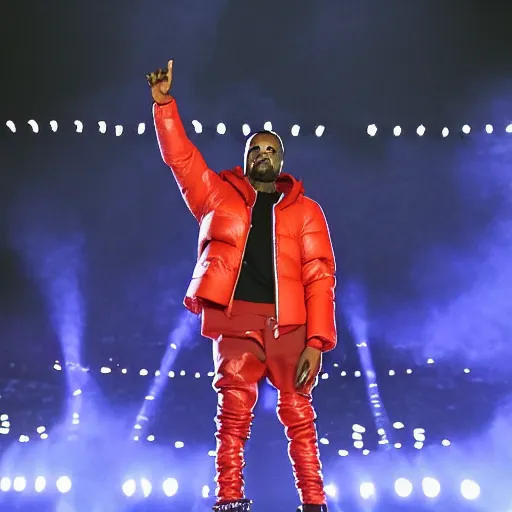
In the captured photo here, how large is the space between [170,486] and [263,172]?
1266 mm

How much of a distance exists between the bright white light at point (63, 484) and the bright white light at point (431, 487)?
1325 millimetres

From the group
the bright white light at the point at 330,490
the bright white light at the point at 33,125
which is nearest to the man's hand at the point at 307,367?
the bright white light at the point at 330,490

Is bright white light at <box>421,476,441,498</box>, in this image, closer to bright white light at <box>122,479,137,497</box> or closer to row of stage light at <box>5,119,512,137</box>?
bright white light at <box>122,479,137,497</box>

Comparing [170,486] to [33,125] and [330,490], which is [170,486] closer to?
[330,490]

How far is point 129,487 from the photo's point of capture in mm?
2301

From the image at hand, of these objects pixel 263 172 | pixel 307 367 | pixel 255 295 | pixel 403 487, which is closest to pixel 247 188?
pixel 263 172

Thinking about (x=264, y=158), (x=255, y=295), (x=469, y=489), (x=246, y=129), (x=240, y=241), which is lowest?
(x=469, y=489)

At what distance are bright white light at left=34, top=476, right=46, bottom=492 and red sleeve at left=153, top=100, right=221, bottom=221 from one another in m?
1.28

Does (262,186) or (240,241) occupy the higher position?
(262,186)

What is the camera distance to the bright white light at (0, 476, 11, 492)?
2.33m

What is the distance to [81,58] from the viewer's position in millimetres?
2906

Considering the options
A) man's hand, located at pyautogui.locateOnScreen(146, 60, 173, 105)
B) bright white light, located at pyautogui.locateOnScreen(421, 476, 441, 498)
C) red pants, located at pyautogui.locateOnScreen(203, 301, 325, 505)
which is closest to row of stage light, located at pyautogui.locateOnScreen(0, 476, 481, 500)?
bright white light, located at pyautogui.locateOnScreen(421, 476, 441, 498)

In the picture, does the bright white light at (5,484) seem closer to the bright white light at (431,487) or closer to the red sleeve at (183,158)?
the red sleeve at (183,158)

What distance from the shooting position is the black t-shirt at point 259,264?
1637 millimetres
